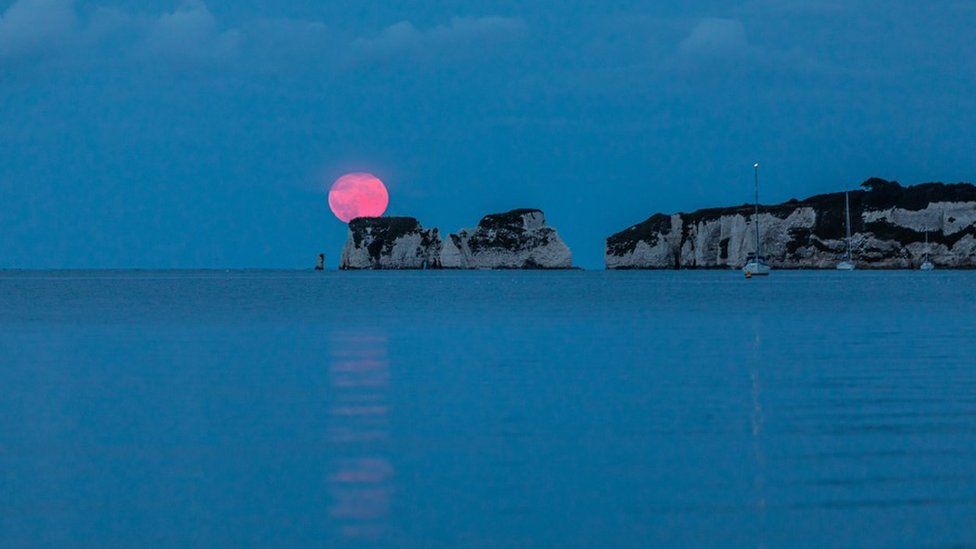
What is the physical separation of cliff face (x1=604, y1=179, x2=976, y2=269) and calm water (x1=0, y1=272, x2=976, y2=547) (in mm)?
137696

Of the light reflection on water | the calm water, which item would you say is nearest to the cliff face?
the calm water

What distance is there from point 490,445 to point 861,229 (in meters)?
156

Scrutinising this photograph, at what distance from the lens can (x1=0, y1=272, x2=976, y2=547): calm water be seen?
761cm

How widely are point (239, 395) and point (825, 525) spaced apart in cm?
1016

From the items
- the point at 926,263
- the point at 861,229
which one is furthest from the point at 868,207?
the point at 926,263

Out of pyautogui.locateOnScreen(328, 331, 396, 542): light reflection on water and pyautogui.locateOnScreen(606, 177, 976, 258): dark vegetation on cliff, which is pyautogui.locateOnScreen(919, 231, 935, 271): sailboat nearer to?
pyautogui.locateOnScreen(606, 177, 976, 258): dark vegetation on cliff

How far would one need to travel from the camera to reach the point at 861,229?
15725cm

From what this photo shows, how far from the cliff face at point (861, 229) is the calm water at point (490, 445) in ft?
452

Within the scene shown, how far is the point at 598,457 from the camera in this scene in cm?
1033

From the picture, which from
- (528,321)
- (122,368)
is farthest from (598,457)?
(528,321)

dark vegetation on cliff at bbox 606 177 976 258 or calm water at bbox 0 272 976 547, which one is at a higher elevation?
dark vegetation on cliff at bbox 606 177 976 258

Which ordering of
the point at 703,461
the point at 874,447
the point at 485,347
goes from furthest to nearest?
the point at 485,347 < the point at 874,447 < the point at 703,461

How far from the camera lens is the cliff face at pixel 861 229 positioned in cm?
15188

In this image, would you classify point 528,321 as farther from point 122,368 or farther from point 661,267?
point 661,267
